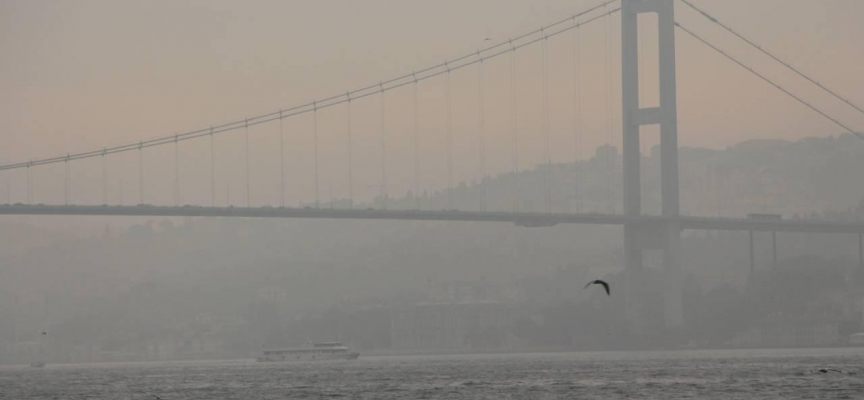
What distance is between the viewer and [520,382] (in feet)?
239

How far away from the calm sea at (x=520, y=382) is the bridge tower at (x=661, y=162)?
3.35 meters

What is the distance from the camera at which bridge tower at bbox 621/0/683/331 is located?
99.8 meters

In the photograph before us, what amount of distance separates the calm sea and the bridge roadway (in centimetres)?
640

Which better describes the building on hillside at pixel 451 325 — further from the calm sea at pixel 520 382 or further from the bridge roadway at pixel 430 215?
the calm sea at pixel 520 382

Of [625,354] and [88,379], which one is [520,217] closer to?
[625,354]

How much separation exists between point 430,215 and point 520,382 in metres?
25.2

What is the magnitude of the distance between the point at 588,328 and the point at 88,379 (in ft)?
144

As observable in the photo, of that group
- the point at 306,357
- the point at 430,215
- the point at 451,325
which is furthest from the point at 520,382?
the point at 451,325

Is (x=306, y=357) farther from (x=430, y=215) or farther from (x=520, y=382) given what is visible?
(x=520, y=382)

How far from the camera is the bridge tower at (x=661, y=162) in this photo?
99.8 metres

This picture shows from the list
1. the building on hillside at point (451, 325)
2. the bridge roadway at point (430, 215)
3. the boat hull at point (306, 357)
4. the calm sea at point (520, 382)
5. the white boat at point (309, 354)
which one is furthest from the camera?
the building on hillside at point (451, 325)

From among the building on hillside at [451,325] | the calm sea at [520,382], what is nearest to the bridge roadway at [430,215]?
the calm sea at [520,382]

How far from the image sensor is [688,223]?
100m

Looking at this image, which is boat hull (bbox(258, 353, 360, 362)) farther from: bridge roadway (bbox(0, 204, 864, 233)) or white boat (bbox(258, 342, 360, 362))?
bridge roadway (bbox(0, 204, 864, 233))
